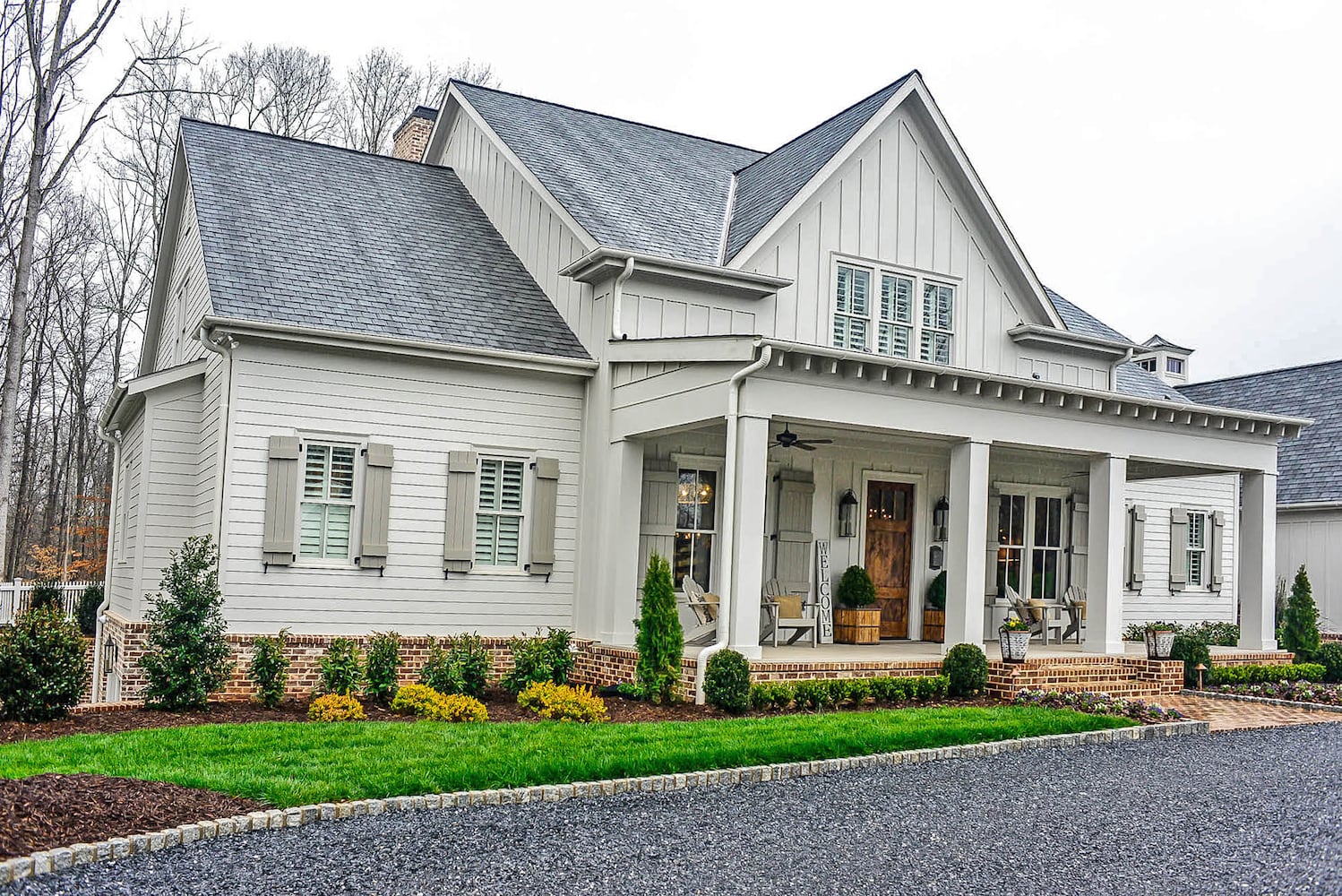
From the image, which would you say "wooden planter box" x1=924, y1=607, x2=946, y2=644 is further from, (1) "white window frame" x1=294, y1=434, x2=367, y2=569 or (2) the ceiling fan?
(1) "white window frame" x1=294, y1=434, x2=367, y2=569

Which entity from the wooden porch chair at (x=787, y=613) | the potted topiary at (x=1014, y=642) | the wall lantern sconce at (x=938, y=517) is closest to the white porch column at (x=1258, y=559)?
the wall lantern sconce at (x=938, y=517)

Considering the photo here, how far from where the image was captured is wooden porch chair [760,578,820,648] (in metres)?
15.0

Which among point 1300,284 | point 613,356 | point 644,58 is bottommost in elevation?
point 613,356

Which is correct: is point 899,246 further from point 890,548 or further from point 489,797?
point 489,797

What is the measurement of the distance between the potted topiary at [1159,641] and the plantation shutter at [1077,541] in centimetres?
390

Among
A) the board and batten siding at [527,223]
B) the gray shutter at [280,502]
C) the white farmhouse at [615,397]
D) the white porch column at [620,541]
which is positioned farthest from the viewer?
the board and batten siding at [527,223]

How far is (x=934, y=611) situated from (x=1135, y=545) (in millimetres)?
5019

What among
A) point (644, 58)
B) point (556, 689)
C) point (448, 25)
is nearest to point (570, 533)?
point (556, 689)

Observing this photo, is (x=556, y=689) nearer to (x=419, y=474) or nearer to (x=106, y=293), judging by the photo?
(x=419, y=474)

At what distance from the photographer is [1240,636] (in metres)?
17.2

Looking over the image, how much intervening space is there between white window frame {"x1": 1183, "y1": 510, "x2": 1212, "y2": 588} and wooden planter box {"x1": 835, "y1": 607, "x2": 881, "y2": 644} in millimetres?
8044

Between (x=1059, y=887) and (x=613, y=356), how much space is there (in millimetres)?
9135

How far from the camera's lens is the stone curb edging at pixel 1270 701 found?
1431cm

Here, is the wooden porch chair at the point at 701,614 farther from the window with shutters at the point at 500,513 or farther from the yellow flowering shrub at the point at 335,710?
the yellow flowering shrub at the point at 335,710
